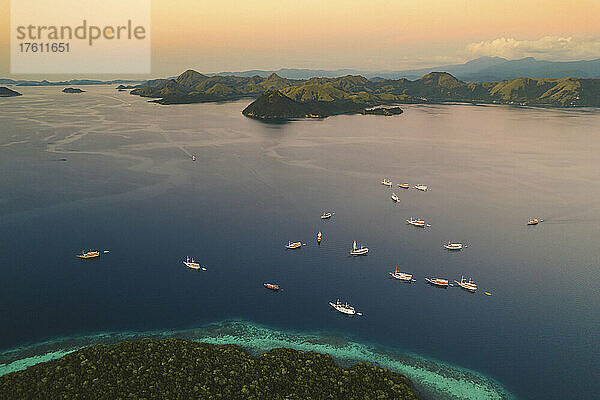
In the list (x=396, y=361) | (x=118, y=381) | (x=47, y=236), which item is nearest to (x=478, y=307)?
(x=396, y=361)

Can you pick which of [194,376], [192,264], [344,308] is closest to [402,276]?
[344,308]

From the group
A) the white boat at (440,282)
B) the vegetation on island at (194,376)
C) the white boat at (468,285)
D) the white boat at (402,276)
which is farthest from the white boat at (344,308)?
the white boat at (468,285)

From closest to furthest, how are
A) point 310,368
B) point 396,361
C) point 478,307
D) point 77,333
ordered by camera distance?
point 310,368
point 396,361
point 77,333
point 478,307

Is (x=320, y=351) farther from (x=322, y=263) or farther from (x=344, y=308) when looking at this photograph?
(x=322, y=263)

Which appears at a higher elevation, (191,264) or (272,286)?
(191,264)

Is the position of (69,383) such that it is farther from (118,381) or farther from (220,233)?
(220,233)

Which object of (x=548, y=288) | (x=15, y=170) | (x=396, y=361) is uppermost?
(x=15, y=170)

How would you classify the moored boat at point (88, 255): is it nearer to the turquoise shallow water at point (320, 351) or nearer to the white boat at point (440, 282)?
the turquoise shallow water at point (320, 351)
